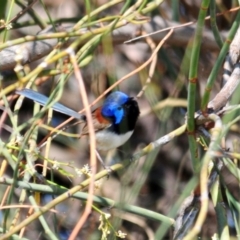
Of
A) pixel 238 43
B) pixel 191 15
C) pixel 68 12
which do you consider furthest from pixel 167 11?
pixel 238 43

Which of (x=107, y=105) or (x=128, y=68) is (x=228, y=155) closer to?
(x=107, y=105)

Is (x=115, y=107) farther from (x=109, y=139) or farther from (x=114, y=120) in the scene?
(x=109, y=139)

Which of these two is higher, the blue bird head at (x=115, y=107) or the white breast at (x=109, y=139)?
the blue bird head at (x=115, y=107)

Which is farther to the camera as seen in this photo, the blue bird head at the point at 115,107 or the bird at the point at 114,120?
the blue bird head at the point at 115,107

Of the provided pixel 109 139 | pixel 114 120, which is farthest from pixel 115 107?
pixel 109 139
